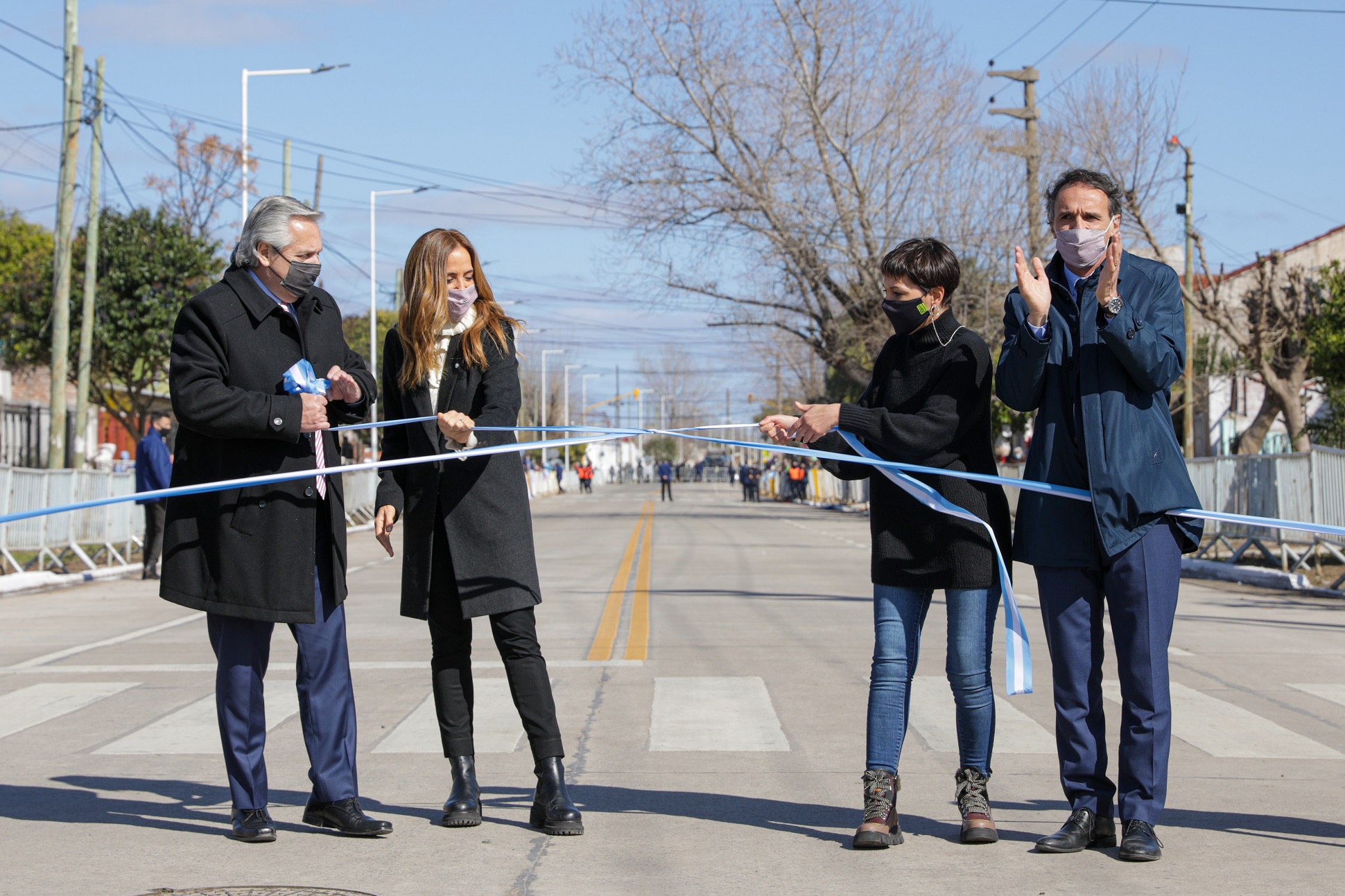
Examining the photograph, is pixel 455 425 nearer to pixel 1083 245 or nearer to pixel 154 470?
pixel 1083 245

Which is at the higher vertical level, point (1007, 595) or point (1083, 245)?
point (1083, 245)

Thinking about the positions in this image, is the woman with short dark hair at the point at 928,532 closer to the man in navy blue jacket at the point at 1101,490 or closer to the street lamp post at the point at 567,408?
the man in navy blue jacket at the point at 1101,490

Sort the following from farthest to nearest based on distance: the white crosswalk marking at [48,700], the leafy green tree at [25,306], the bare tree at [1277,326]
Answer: the leafy green tree at [25,306] → the bare tree at [1277,326] → the white crosswalk marking at [48,700]

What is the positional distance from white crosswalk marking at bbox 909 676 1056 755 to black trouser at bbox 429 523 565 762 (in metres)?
2.00

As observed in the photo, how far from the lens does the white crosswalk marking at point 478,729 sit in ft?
21.1

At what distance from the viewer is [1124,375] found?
175 inches

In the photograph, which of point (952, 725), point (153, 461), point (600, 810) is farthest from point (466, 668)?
point (153, 461)

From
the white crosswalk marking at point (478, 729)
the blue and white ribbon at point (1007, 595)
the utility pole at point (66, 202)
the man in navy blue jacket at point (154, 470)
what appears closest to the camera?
the blue and white ribbon at point (1007, 595)

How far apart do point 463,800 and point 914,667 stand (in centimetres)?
159

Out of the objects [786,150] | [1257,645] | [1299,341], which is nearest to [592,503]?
[786,150]

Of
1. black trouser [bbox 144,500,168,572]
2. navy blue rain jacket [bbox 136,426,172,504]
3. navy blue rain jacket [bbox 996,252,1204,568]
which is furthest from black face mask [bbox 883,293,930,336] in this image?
black trouser [bbox 144,500,168,572]

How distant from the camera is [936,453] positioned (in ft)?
15.5

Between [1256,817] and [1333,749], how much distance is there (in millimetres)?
1603

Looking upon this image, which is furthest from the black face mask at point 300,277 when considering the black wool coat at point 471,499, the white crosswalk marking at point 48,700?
the white crosswalk marking at point 48,700
